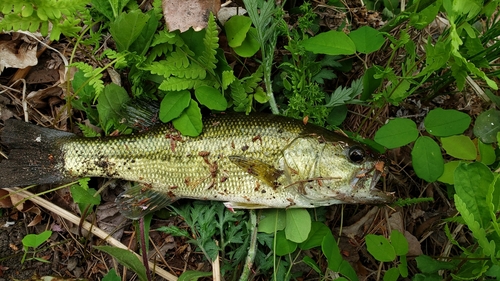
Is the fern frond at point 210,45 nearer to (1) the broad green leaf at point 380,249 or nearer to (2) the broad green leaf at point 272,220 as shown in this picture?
(2) the broad green leaf at point 272,220

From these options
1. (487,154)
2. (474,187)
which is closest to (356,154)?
(474,187)

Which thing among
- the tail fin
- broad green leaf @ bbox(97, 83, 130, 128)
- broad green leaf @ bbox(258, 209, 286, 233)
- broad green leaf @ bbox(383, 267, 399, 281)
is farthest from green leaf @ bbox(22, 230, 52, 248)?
broad green leaf @ bbox(383, 267, 399, 281)

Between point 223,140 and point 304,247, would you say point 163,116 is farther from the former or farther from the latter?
point 304,247

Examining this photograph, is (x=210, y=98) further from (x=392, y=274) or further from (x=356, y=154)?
(x=392, y=274)

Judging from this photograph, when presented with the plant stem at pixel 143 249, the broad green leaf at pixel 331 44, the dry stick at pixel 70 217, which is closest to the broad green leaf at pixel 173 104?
the plant stem at pixel 143 249

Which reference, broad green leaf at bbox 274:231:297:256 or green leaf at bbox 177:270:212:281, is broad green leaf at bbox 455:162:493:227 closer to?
broad green leaf at bbox 274:231:297:256

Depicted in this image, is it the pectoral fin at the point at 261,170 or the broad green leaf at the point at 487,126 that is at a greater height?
the broad green leaf at the point at 487,126
